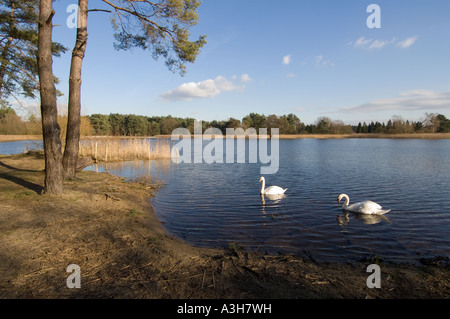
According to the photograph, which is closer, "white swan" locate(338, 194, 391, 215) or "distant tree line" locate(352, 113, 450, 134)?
"white swan" locate(338, 194, 391, 215)

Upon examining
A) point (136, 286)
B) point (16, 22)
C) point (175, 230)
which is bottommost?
point (175, 230)

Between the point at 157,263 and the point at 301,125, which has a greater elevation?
the point at 301,125

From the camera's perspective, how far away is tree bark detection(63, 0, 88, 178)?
29.8 ft

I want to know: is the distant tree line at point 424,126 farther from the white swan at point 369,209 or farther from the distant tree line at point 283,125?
the white swan at point 369,209

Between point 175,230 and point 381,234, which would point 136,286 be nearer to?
point 175,230

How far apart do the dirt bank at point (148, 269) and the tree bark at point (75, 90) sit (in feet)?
12.9

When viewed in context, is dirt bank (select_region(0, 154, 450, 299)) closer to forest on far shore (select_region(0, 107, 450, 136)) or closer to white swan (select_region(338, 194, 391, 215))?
white swan (select_region(338, 194, 391, 215))

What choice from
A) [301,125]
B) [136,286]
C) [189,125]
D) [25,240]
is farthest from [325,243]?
[301,125]

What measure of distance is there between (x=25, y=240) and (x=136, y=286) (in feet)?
9.19

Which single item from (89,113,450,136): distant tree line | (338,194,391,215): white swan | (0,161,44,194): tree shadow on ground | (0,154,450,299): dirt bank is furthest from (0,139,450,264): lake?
(89,113,450,136): distant tree line

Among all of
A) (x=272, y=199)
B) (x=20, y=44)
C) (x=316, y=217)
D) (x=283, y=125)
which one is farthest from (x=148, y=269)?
(x=283, y=125)

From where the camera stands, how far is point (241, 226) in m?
7.43

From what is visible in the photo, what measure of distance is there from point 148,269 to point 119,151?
2162 cm

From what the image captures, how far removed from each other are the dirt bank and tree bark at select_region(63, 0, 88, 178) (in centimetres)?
393
